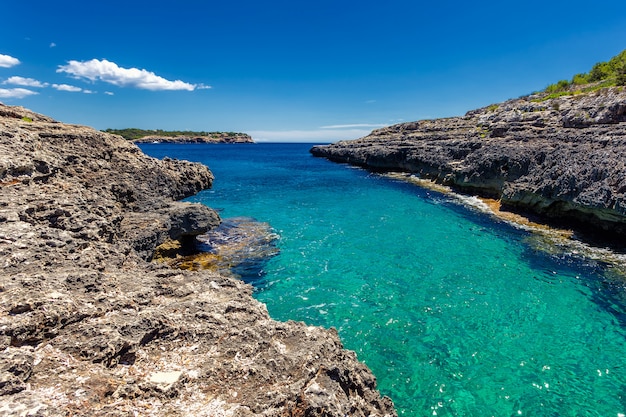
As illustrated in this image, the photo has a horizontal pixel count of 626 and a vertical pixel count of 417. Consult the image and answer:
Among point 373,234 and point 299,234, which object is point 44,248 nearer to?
point 299,234

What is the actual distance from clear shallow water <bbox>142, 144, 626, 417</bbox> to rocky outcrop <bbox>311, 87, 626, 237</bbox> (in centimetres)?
426

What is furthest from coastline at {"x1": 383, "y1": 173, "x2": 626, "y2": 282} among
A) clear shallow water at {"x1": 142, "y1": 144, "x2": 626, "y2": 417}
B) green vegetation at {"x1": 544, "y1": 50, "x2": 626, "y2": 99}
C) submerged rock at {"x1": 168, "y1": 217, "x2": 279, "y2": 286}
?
green vegetation at {"x1": 544, "y1": 50, "x2": 626, "y2": 99}

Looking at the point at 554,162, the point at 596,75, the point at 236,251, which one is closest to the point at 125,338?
the point at 236,251

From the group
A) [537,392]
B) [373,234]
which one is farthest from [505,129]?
[537,392]

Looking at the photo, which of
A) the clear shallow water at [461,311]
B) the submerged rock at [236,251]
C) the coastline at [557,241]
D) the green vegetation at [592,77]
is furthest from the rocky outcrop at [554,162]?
the green vegetation at [592,77]

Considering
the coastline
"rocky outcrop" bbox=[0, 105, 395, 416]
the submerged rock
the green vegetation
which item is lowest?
the submerged rock

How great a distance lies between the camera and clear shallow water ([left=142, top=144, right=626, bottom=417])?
914cm

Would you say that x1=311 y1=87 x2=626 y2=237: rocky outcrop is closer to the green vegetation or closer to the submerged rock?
the submerged rock

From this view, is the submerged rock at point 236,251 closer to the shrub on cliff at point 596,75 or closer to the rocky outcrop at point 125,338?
the rocky outcrop at point 125,338

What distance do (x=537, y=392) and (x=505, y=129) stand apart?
40.9 metres

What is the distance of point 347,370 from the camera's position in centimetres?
574

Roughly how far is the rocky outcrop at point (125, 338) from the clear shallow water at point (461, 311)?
469cm

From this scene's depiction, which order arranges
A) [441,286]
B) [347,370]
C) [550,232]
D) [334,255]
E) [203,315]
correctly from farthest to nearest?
[550,232]
[334,255]
[441,286]
[203,315]
[347,370]

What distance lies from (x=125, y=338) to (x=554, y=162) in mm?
31208
